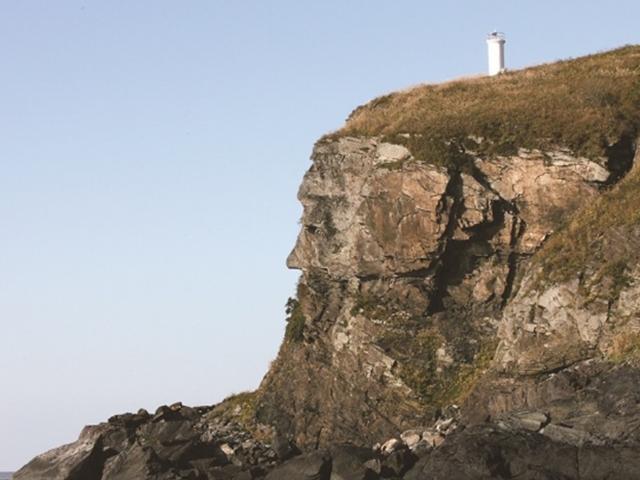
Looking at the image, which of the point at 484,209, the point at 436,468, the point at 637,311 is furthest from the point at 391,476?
the point at 484,209

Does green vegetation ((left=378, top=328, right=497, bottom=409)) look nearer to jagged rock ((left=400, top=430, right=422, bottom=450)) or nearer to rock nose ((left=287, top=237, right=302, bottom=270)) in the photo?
jagged rock ((left=400, top=430, right=422, bottom=450))

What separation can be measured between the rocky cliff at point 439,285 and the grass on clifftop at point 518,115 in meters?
0.10

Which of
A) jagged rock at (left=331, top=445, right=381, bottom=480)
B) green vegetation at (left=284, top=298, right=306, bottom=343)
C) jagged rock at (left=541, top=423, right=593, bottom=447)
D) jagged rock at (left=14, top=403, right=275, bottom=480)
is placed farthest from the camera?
green vegetation at (left=284, top=298, right=306, bottom=343)

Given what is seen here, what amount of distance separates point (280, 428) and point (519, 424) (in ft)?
64.6

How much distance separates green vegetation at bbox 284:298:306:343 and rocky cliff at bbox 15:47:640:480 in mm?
160

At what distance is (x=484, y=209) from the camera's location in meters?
67.5

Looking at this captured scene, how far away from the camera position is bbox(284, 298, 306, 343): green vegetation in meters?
73.9

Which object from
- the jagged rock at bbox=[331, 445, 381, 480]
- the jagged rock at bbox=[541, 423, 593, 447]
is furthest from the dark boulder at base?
the jagged rock at bbox=[331, 445, 381, 480]

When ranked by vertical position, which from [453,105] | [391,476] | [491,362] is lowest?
[391,476]

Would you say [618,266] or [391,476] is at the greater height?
[618,266]

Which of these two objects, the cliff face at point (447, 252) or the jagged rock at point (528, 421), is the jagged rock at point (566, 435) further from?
the cliff face at point (447, 252)

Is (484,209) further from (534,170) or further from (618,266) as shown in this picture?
(618,266)

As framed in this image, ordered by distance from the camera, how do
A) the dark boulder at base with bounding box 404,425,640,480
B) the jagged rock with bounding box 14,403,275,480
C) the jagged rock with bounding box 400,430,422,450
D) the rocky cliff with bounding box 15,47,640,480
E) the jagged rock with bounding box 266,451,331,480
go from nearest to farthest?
the dark boulder at base with bounding box 404,425,640,480
the jagged rock with bounding box 266,451,331,480
the jagged rock with bounding box 400,430,422,450
the rocky cliff with bounding box 15,47,640,480
the jagged rock with bounding box 14,403,275,480

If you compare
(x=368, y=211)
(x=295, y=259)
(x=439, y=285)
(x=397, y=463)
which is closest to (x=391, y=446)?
(x=397, y=463)
